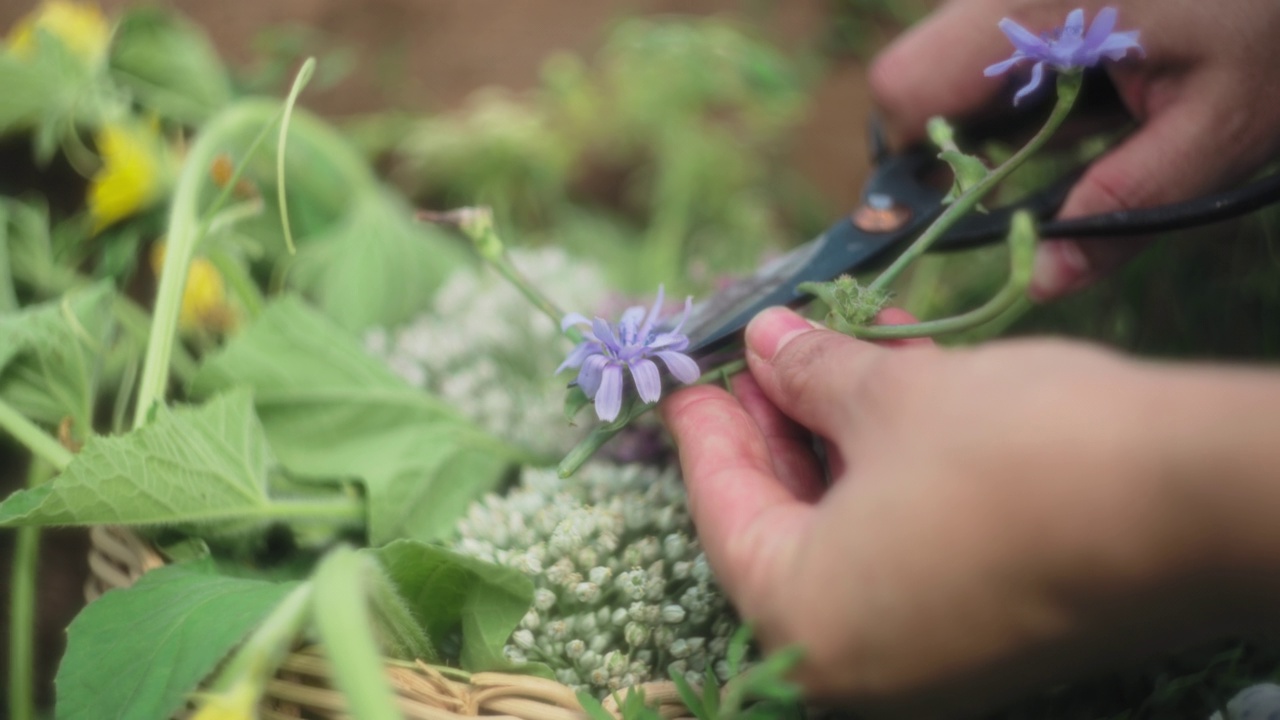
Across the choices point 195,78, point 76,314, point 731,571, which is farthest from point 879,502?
point 195,78

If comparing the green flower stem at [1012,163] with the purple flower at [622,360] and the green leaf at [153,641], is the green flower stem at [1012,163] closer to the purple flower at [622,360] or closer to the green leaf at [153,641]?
the purple flower at [622,360]

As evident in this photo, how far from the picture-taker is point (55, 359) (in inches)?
23.2

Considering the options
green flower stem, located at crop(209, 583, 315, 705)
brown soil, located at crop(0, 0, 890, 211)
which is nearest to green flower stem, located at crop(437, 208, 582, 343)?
green flower stem, located at crop(209, 583, 315, 705)

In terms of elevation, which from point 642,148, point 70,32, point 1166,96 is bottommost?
point 1166,96

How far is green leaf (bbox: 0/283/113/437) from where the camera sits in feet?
1.90

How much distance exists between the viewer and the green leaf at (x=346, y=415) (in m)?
0.61

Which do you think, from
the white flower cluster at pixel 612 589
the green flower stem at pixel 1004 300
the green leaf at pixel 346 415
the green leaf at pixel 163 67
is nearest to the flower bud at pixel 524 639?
the white flower cluster at pixel 612 589

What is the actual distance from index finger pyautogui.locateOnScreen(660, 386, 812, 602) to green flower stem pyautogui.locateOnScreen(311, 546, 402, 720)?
0.14 meters

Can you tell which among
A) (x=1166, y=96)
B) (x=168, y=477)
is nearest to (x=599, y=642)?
(x=168, y=477)

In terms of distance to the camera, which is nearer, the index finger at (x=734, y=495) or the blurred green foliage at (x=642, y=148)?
the index finger at (x=734, y=495)

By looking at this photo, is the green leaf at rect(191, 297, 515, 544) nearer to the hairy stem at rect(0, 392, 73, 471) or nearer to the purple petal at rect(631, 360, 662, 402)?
the hairy stem at rect(0, 392, 73, 471)

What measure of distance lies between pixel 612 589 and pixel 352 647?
8.5 inches

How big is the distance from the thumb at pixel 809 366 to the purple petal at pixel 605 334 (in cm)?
7

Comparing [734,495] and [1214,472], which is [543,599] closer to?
[734,495]
